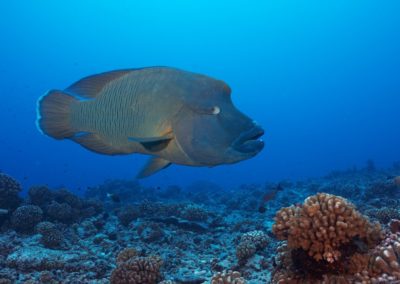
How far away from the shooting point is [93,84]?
4051 millimetres

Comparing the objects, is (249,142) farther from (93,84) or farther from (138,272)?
(138,272)

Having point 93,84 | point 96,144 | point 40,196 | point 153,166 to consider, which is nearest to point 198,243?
point 153,166

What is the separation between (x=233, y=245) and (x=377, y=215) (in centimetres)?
332

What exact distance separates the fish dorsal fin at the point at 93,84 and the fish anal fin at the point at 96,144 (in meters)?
0.48

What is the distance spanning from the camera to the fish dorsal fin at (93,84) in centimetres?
397

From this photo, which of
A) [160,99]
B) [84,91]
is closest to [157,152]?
[160,99]

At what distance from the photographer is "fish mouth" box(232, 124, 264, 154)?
3.32m

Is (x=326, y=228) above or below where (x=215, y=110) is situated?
below

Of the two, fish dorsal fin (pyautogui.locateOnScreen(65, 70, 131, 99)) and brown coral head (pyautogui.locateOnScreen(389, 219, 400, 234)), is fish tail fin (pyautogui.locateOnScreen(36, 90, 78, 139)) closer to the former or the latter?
fish dorsal fin (pyautogui.locateOnScreen(65, 70, 131, 99))

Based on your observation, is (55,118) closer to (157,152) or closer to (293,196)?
(157,152)

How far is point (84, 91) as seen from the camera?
161 inches

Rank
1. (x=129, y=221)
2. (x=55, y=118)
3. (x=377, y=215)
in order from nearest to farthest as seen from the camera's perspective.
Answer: (x=55, y=118) < (x=377, y=215) < (x=129, y=221)

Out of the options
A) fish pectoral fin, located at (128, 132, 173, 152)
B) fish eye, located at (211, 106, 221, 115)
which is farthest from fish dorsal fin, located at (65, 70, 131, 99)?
fish eye, located at (211, 106, 221, 115)

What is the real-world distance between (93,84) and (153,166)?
4.02 ft
